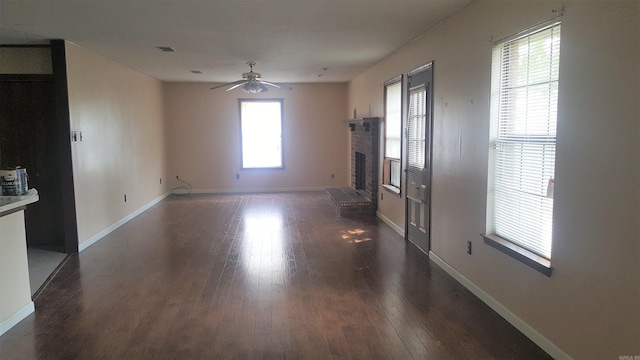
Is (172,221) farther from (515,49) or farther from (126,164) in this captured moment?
(515,49)

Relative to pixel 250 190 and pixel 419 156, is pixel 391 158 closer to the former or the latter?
pixel 419 156

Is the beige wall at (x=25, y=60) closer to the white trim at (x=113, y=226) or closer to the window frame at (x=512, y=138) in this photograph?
the white trim at (x=113, y=226)

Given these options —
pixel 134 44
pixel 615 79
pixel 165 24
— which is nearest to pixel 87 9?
pixel 165 24

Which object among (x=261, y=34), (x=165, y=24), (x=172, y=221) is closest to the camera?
(x=165, y=24)

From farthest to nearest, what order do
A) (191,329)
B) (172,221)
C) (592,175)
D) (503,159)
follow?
(172,221) → (503,159) → (191,329) → (592,175)

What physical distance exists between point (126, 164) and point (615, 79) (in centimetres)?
645

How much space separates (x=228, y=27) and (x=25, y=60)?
8.55 feet

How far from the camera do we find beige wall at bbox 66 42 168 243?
514 cm

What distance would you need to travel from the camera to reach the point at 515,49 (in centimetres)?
302

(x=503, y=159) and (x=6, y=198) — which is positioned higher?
(x=503, y=159)

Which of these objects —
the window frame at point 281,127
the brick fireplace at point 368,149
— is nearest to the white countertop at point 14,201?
the brick fireplace at point 368,149

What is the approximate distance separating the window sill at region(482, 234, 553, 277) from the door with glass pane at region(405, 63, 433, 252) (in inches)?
54.8

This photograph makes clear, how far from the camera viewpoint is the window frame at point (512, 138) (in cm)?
262

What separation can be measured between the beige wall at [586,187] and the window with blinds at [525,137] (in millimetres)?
100
